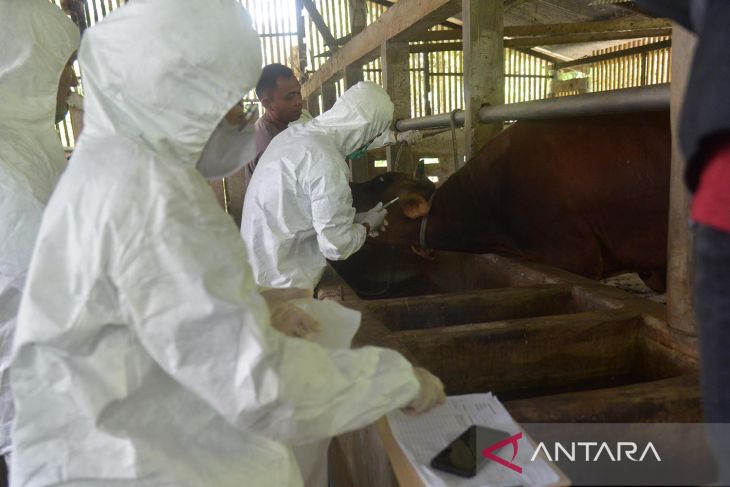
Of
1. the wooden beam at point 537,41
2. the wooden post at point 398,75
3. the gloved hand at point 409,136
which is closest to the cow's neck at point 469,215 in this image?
the gloved hand at point 409,136

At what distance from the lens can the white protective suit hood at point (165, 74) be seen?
1.14 metres

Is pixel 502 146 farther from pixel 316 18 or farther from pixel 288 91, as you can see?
pixel 316 18

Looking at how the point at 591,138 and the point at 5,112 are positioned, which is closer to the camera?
the point at 5,112

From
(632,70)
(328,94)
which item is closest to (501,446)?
(328,94)

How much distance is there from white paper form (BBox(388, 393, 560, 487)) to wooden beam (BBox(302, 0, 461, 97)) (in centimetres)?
319

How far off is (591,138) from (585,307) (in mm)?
1042

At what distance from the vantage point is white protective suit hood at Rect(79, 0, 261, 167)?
1.14 meters

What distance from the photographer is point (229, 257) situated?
3.45ft

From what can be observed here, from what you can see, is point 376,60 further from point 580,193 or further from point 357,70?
point 580,193

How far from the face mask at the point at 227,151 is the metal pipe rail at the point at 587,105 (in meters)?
1.64

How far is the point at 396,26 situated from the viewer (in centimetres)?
486

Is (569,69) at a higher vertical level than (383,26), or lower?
lower

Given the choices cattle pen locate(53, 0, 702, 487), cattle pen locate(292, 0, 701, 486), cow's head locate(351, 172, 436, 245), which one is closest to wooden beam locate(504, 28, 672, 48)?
cattle pen locate(53, 0, 702, 487)

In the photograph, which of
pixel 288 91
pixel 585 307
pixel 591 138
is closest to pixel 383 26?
pixel 288 91
